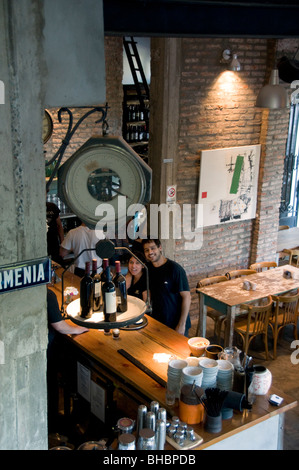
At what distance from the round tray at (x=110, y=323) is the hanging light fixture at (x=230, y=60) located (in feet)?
14.9

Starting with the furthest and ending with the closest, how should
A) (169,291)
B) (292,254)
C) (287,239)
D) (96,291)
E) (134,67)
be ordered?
(134,67), (287,239), (292,254), (169,291), (96,291)

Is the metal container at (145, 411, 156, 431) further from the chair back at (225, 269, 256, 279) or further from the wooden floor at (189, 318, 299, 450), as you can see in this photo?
the chair back at (225, 269, 256, 279)

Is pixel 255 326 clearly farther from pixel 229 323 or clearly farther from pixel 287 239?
pixel 287 239

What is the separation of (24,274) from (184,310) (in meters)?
3.02

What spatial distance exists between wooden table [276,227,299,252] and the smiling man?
4096 millimetres

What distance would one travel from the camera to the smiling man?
5.72 metres

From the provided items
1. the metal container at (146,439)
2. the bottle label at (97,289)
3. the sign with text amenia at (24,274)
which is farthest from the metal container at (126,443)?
the sign with text amenia at (24,274)

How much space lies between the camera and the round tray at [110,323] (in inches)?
137

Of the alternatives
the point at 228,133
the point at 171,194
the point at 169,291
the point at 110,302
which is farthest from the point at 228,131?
the point at 110,302

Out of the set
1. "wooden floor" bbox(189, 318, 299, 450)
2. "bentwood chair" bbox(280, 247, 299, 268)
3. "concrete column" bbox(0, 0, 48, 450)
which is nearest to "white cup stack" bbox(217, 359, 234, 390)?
"concrete column" bbox(0, 0, 48, 450)

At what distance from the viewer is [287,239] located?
968 cm

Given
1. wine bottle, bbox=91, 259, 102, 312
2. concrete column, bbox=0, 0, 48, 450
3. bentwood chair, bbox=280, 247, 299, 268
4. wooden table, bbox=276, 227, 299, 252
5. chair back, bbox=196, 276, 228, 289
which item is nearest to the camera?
concrete column, bbox=0, 0, 48, 450

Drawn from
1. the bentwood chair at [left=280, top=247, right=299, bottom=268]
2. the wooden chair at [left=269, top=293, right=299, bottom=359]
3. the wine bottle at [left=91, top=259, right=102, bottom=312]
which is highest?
the wine bottle at [left=91, top=259, right=102, bottom=312]
